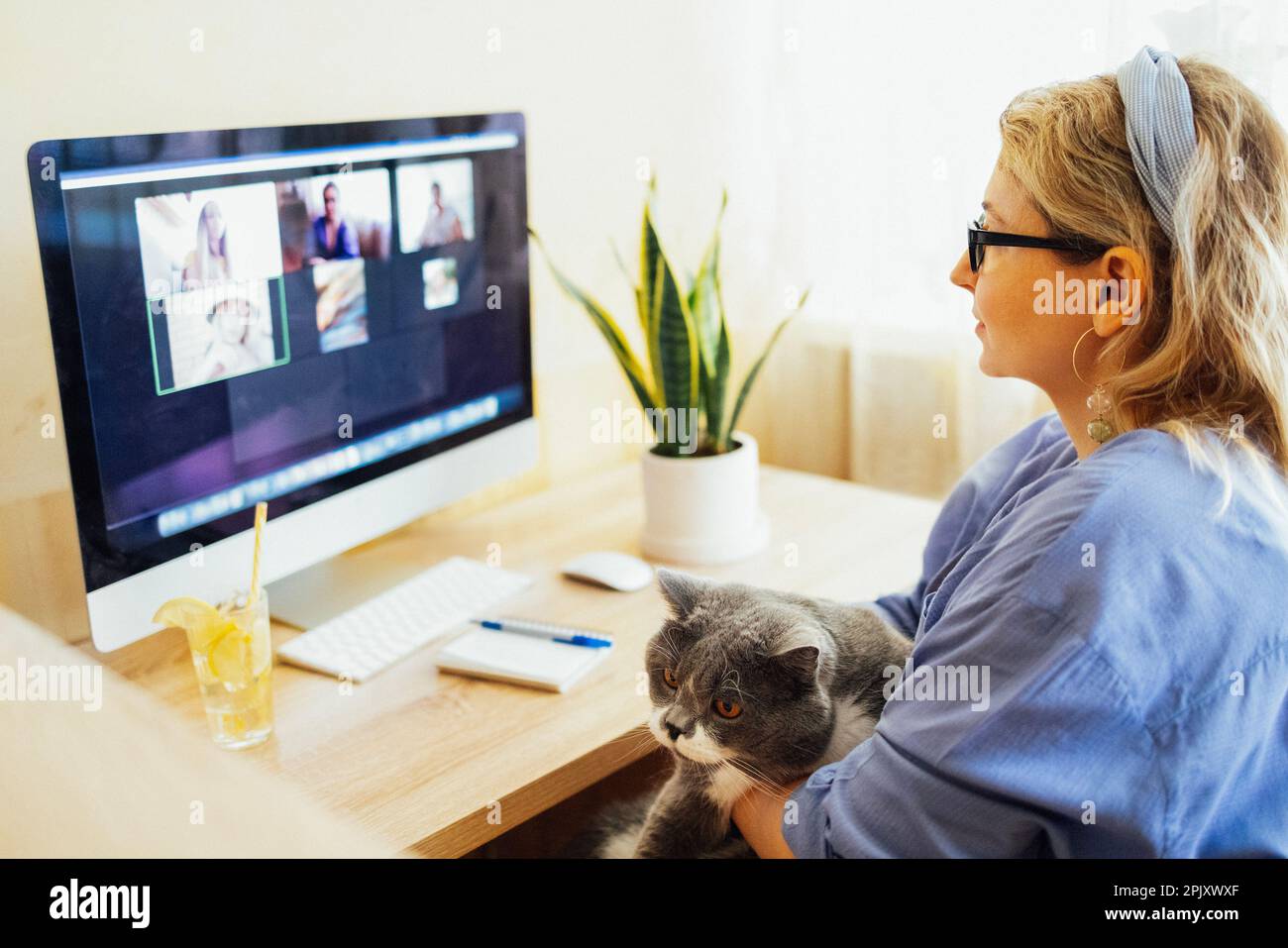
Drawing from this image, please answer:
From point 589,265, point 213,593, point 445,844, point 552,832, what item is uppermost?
point 589,265

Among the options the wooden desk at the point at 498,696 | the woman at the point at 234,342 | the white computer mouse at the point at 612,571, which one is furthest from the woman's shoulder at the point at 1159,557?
the woman at the point at 234,342

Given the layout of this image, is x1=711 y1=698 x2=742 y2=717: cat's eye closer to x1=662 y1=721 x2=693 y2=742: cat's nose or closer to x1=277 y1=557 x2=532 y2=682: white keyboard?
x1=662 y1=721 x2=693 y2=742: cat's nose

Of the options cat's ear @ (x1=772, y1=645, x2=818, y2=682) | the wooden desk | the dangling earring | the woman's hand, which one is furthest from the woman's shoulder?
the wooden desk

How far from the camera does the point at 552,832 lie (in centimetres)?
150

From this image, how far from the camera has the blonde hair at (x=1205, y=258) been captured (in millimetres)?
949

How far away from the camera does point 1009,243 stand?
41.1 inches

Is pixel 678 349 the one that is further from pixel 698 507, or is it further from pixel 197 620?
pixel 197 620

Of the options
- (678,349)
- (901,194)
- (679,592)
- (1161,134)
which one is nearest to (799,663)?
(679,592)

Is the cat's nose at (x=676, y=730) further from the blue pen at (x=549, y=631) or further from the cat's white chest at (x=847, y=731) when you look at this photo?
the blue pen at (x=549, y=631)
